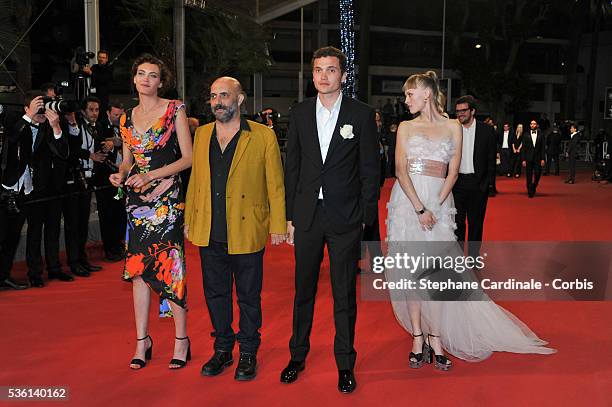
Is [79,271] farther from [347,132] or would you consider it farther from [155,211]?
[347,132]

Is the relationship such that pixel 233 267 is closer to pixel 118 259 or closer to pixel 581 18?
pixel 118 259

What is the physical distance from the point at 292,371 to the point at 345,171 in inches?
44.9

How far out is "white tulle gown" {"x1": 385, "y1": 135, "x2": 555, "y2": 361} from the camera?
14.0ft

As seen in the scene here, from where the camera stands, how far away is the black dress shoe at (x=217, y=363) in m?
3.98

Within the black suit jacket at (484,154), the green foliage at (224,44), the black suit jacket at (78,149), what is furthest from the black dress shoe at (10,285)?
the green foliage at (224,44)

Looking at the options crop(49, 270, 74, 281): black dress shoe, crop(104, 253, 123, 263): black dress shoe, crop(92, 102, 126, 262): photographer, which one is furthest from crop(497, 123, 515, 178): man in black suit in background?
crop(49, 270, 74, 281): black dress shoe

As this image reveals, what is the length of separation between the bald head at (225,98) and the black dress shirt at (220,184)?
0.33 feet

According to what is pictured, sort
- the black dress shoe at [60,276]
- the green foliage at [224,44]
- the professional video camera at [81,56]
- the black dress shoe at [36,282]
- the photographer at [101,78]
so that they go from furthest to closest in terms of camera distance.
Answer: the green foliage at [224,44], the photographer at [101,78], the professional video camera at [81,56], the black dress shoe at [60,276], the black dress shoe at [36,282]

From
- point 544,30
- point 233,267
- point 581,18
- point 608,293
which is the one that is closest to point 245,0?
point 608,293

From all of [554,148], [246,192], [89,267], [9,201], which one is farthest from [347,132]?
[554,148]

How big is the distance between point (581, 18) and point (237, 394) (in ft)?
109

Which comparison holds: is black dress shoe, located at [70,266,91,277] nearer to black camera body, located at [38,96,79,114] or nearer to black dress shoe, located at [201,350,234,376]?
black camera body, located at [38,96,79,114]

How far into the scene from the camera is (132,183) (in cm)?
379

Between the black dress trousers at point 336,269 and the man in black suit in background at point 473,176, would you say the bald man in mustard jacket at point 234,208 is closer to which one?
the black dress trousers at point 336,269
